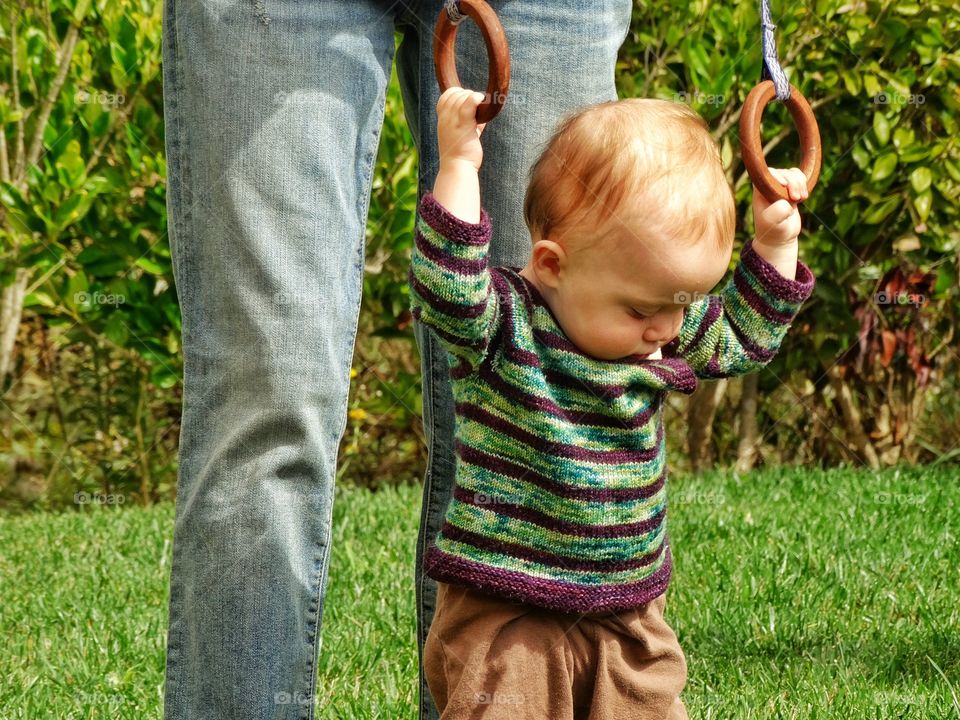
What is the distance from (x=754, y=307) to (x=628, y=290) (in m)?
0.26

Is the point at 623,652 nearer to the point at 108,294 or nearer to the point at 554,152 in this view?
the point at 554,152

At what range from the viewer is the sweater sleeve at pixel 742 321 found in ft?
5.93

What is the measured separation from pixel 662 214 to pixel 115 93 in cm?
347

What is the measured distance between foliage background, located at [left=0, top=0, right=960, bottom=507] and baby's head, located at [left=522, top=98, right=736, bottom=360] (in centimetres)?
289

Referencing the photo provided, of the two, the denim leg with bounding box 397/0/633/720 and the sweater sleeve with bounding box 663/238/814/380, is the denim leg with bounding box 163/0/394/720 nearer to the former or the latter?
the denim leg with bounding box 397/0/633/720

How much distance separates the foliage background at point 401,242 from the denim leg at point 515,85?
2618 mm

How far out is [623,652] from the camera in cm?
174

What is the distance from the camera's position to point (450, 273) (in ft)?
5.10

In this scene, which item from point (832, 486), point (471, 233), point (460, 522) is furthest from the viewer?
point (832, 486)

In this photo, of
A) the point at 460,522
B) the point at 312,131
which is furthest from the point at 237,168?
the point at 460,522
